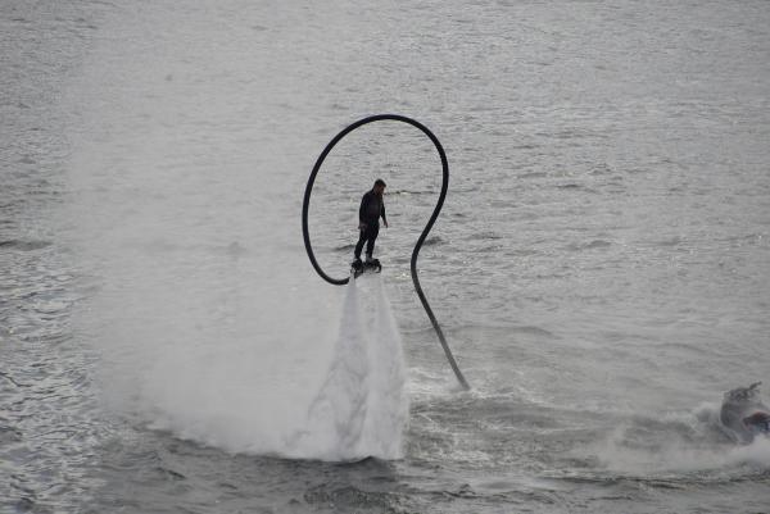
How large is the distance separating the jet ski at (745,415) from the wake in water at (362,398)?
6778 millimetres

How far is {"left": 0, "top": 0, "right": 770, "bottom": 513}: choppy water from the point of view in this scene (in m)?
21.9

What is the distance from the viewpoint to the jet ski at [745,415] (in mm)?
22094

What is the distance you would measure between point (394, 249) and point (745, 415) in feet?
47.4

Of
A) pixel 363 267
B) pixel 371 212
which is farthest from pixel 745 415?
pixel 371 212

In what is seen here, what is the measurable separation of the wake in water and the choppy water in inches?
22.1

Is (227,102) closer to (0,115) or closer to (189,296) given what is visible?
(0,115)

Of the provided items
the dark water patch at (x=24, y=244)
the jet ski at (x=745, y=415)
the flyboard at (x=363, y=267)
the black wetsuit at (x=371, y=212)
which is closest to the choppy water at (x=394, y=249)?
the dark water patch at (x=24, y=244)

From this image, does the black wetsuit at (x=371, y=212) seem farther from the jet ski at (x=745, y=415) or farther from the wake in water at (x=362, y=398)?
the jet ski at (x=745, y=415)

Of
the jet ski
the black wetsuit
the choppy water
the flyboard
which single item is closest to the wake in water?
the choppy water

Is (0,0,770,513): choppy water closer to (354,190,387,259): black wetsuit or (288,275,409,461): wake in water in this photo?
(288,275,409,461): wake in water

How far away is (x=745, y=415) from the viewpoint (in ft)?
72.8

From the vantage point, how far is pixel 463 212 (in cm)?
3738

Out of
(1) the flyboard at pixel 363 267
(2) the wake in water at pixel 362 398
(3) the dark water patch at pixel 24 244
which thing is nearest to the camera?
(1) the flyboard at pixel 363 267

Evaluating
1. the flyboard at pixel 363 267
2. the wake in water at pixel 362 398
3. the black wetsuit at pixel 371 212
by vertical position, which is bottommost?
the wake in water at pixel 362 398
